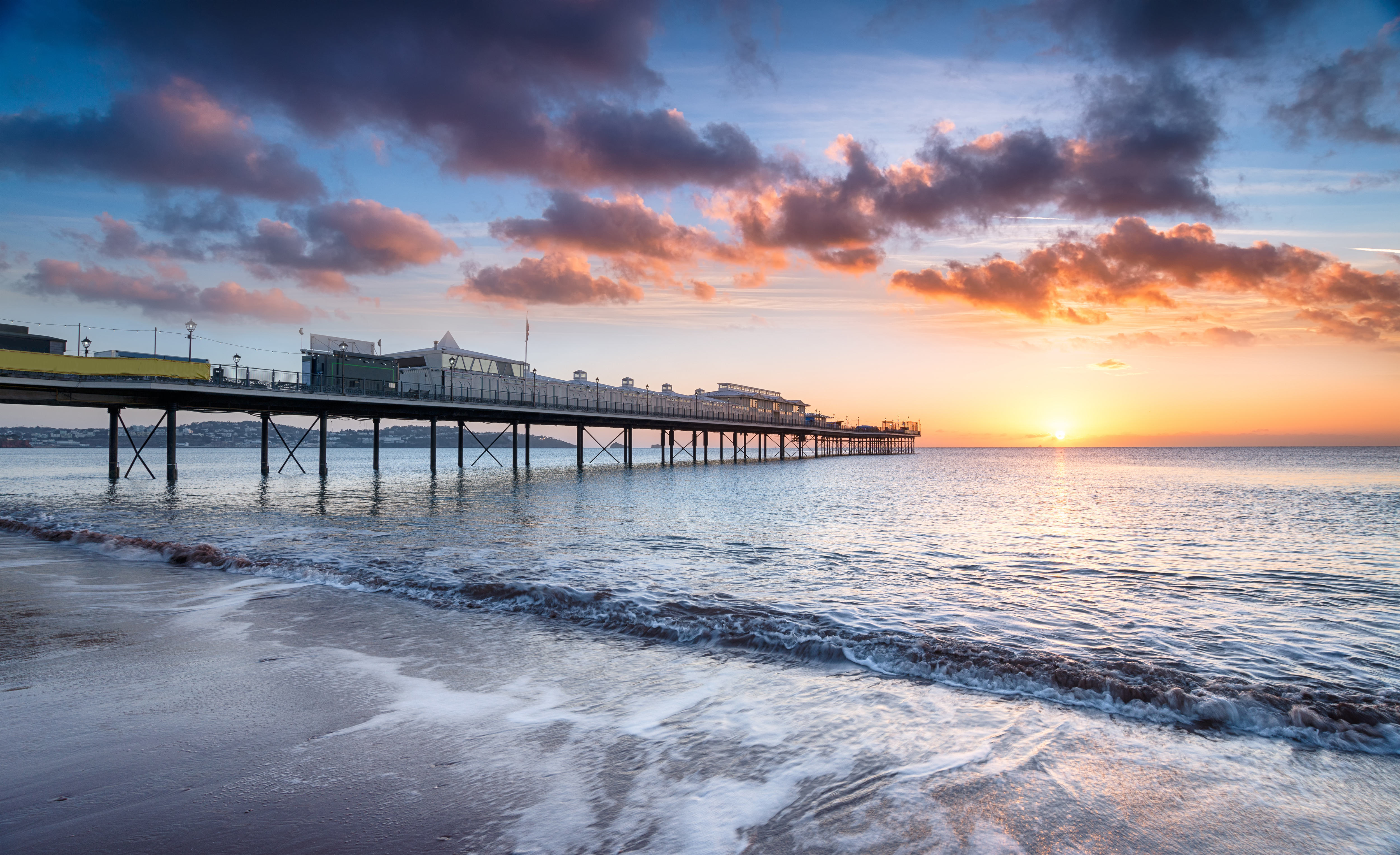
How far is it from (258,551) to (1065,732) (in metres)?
15.5

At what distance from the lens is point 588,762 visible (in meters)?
4.88

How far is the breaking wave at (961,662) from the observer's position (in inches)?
239

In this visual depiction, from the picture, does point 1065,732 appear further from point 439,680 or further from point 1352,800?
point 439,680

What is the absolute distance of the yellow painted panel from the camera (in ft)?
96.5

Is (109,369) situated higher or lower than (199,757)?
higher

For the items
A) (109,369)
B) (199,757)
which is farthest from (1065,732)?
(109,369)

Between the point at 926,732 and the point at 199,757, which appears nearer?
the point at 199,757

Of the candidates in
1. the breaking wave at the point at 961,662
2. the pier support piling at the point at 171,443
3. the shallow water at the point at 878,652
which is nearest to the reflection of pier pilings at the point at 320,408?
the pier support piling at the point at 171,443

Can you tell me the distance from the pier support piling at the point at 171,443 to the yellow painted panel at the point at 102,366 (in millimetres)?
3254

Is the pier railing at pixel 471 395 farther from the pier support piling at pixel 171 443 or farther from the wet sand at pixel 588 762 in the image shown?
the wet sand at pixel 588 762

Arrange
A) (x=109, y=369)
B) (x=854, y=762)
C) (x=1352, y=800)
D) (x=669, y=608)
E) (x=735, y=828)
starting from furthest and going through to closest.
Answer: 1. (x=109, y=369)
2. (x=669, y=608)
3. (x=854, y=762)
4. (x=1352, y=800)
5. (x=735, y=828)

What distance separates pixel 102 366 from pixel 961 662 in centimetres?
3986

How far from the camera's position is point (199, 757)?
471 centimetres

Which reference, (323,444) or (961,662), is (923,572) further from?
(323,444)
